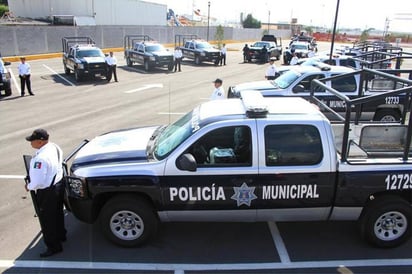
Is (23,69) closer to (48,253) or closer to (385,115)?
(48,253)

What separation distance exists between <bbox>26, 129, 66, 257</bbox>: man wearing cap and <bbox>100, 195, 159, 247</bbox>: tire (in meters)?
0.59

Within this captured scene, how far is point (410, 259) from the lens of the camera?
5160 mm

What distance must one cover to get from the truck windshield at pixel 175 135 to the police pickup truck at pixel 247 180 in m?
0.02

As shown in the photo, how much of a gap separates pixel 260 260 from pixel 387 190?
74.9 inches

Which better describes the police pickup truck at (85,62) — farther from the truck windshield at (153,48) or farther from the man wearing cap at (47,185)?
the man wearing cap at (47,185)

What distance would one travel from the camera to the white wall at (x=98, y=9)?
5952 cm

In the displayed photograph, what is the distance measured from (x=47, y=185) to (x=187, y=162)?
1748 mm

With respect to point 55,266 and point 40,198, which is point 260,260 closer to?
point 55,266

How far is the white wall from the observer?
195 feet

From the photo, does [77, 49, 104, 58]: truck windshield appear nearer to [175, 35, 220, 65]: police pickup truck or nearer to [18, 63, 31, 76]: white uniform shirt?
[18, 63, 31, 76]: white uniform shirt

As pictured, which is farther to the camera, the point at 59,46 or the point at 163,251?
the point at 59,46

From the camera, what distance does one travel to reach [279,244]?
5469 mm

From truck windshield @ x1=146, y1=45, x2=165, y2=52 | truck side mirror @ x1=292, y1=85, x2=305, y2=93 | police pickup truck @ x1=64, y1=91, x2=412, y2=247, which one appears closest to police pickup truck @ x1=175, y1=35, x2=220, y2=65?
truck windshield @ x1=146, y1=45, x2=165, y2=52

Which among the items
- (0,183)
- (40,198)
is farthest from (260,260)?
(0,183)
